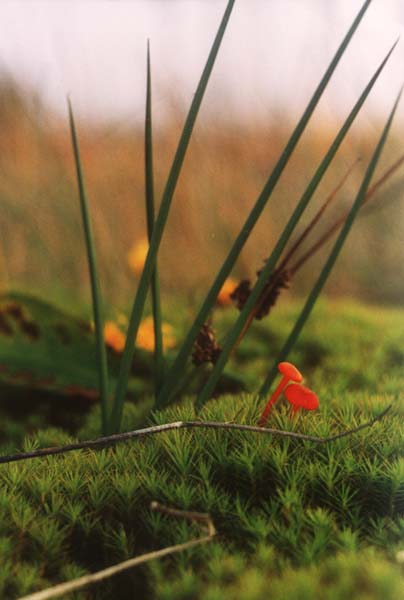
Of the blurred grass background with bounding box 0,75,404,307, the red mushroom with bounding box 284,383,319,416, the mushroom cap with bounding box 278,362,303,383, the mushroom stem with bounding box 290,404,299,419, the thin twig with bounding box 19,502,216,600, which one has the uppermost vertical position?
the mushroom cap with bounding box 278,362,303,383

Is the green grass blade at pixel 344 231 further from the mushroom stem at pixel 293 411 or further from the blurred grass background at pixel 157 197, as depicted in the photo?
the blurred grass background at pixel 157 197

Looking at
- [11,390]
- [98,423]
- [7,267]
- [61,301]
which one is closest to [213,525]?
[98,423]

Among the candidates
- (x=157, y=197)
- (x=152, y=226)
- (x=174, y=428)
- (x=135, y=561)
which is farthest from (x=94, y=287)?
(x=157, y=197)

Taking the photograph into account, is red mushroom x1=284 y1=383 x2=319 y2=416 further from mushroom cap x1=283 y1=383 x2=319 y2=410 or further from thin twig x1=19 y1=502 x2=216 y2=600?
thin twig x1=19 y1=502 x2=216 y2=600

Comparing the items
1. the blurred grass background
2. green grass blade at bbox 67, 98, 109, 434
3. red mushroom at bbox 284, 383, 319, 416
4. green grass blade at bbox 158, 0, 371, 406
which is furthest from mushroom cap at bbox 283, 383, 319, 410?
the blurred grass background

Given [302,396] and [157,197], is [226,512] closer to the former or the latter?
[302,396]

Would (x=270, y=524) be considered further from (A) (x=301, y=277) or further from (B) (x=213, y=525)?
(A) (x=301, y=277)
